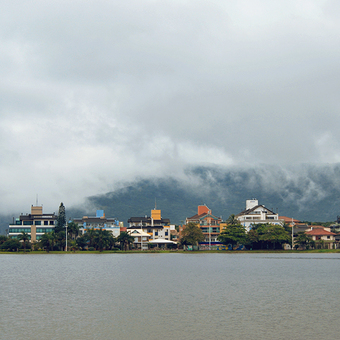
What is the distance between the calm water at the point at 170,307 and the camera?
35.2 metres

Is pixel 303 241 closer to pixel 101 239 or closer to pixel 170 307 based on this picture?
pixel 101 239

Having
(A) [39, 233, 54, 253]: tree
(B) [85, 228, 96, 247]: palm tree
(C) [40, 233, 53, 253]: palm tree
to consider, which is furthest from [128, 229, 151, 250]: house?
(C) [40, 233, 53, 253]: palm tree

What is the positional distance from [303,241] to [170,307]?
127241mm

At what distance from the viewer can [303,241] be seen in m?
164

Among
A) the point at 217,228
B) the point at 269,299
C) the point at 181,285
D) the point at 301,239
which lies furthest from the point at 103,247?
the point at 269,299

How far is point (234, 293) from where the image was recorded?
55.7 m

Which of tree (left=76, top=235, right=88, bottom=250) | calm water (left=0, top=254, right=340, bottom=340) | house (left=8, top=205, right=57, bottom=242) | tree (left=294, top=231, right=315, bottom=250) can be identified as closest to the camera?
calm water (left=0, top=254, right=340, bottom=340)

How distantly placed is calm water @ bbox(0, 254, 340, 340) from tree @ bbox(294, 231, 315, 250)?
288ft

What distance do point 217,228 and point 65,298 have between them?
148084 millimetres

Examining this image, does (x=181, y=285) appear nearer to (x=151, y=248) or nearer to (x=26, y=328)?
(x=26, y=328)

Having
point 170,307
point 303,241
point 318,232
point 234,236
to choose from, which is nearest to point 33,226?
point 234,236

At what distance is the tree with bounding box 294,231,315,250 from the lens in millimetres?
162125

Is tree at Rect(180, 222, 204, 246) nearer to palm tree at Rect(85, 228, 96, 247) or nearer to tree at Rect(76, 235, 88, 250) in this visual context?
palm tree at Rect(85, 228, 96, 247)

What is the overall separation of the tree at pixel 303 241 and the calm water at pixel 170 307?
8785 centimetres
